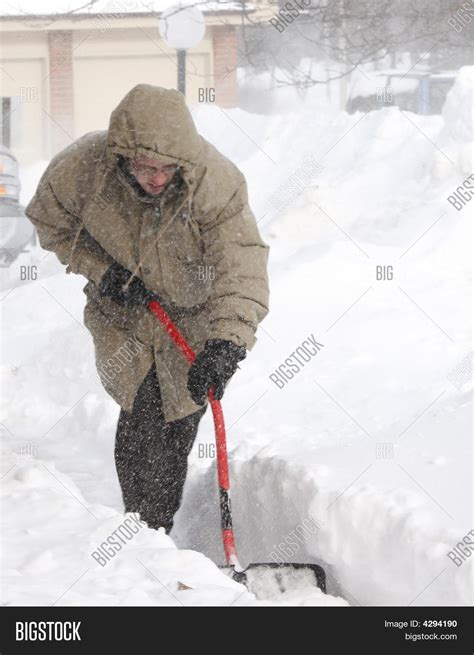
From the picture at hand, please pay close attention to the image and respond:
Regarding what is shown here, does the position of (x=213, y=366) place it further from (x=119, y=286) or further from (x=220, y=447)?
(x=119, y=286)

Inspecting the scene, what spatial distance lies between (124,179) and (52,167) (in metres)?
0.34

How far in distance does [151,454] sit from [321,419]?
1825 millimetres

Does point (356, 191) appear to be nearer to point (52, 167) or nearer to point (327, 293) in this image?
point (327, 293)

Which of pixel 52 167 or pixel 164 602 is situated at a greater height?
pixel 52 167

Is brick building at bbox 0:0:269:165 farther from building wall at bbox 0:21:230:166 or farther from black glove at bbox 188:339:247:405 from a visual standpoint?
black glove at bbox 188:339:247:405

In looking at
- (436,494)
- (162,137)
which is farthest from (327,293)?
(162,137)

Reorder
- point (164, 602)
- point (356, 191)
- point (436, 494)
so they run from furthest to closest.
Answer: point (356, 191), point (436, 494), point (164, 602)

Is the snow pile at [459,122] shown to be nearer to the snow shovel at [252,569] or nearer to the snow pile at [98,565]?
the snow shovel at [252,569]

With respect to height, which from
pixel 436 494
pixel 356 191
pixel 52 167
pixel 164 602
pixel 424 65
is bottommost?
pixel 424 65

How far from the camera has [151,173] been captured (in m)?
3.47

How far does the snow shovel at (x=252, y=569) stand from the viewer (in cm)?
365

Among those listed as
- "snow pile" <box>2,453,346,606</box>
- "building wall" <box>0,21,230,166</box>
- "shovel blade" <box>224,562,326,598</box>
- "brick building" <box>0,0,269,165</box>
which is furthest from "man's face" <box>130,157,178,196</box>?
"building wall" <box>0,21,230,166</box>

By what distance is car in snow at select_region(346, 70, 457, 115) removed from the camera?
14.5m

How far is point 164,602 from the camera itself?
2.94 metres
